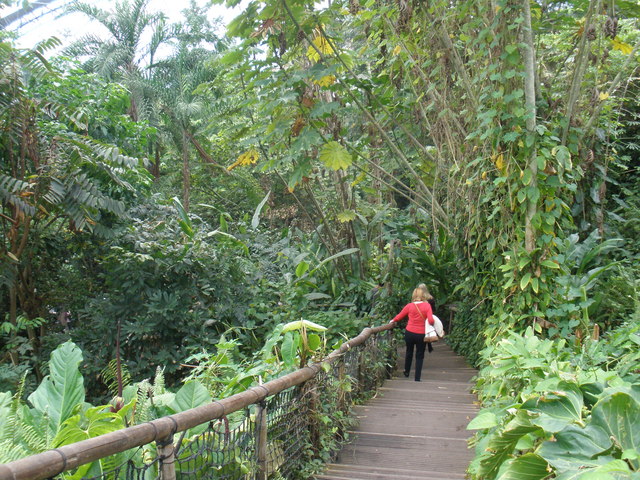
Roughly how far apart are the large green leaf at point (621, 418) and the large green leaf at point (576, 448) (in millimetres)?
39

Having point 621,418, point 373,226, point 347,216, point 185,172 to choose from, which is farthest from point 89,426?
point 185,172

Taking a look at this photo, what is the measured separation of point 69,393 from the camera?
8.93 ft

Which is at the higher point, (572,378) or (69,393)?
(572,378)

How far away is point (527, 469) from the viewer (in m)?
2.45

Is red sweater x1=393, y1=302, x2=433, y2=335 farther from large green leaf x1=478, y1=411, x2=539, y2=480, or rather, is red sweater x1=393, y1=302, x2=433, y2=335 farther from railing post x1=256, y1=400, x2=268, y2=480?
railing post x1=256, y1=400, x2=268, y2=480

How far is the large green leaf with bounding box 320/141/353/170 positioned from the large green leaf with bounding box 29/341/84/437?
392cm

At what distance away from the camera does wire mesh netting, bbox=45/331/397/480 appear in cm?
234

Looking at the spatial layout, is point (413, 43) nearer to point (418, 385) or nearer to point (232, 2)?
point (232, 2)

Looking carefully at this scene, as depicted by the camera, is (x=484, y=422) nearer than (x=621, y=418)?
No

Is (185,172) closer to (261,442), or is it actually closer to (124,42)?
(124,42)

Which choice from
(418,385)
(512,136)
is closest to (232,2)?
(512,136)

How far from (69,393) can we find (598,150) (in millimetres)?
6942

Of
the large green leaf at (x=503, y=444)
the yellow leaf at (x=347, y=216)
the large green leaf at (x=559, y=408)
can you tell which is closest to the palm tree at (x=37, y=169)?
the yellow leaf at (x=347, y=216)

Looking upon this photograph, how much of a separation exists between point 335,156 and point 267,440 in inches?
144
